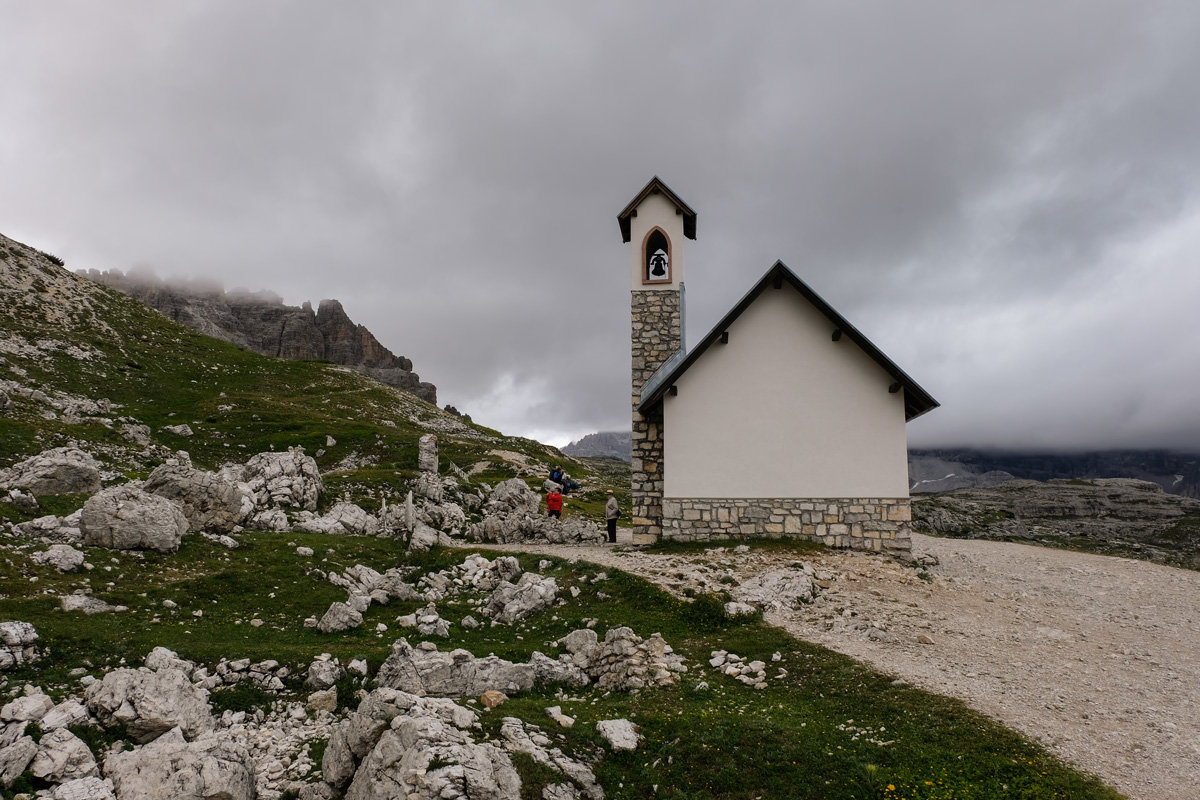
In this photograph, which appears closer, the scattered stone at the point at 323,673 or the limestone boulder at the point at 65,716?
the limestone boulder at the point at 65,716

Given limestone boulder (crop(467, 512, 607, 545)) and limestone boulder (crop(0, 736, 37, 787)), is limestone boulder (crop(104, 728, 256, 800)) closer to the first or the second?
limestone boulder (crop(0, 736, 37, 787))

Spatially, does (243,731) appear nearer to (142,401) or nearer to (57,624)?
(57,624)

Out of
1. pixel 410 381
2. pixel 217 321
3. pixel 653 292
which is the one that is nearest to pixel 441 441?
pixel 653 292

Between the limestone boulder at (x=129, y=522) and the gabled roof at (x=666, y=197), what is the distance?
19723 millimetres

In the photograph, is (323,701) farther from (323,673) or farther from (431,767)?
(431,767)

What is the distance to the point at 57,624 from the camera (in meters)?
10.6

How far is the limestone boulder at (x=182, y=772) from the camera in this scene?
24.2 feet

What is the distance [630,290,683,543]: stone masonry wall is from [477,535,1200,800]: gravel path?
2.36 m

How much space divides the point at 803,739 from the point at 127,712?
10133 mm

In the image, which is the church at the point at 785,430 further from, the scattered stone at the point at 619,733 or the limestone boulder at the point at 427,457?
the limestone boulder at the point at 427,457

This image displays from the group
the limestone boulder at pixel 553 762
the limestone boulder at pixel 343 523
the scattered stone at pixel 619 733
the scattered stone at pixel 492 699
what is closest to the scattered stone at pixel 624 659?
the scattered stone at pixel 619 733

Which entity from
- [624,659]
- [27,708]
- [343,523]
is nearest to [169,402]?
[343,523]

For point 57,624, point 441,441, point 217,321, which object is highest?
point 217,321

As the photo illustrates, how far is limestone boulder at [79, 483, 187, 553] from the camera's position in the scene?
14.8 meters
